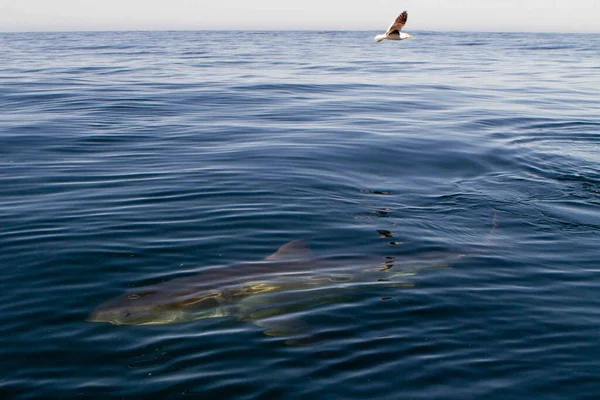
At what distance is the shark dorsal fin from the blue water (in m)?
0.42

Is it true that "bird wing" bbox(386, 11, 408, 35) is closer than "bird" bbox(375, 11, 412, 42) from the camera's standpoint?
No

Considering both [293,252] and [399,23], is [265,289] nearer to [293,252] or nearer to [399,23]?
[293,252]

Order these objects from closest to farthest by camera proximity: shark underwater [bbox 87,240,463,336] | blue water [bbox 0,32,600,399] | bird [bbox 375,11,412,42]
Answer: blue water [bbox 0,32,600,399], shark underwater [bbox 87,240,463,336], bird [bbox 375,11,412,42]

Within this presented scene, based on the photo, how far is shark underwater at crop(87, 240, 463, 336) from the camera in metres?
7.09

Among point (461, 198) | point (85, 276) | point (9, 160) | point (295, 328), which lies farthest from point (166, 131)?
point (295, 328)

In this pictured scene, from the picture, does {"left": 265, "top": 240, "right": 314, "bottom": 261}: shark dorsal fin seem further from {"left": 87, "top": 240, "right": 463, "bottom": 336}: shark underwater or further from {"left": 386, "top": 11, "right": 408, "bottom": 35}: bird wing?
{"left": 386, "top": 11, "right": 408, "bottom": 35}: bird wing

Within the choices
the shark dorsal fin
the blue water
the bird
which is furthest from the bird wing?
the shark dorsal fin

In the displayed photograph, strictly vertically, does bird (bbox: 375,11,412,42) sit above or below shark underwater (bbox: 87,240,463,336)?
above

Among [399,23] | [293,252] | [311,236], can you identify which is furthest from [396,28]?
[293,252]

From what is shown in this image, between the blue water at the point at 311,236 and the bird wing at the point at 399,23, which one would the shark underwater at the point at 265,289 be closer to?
the blue water at the point at 311,236

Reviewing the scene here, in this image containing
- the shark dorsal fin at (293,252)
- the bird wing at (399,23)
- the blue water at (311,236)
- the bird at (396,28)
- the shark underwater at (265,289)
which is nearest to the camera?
the blue water at (311,236)

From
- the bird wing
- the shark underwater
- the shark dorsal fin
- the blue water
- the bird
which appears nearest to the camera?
the blue water

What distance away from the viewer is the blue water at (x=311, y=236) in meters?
6.11

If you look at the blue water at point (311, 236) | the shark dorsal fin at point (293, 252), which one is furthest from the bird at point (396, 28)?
the shark dorsal fin at point (293, 252)
